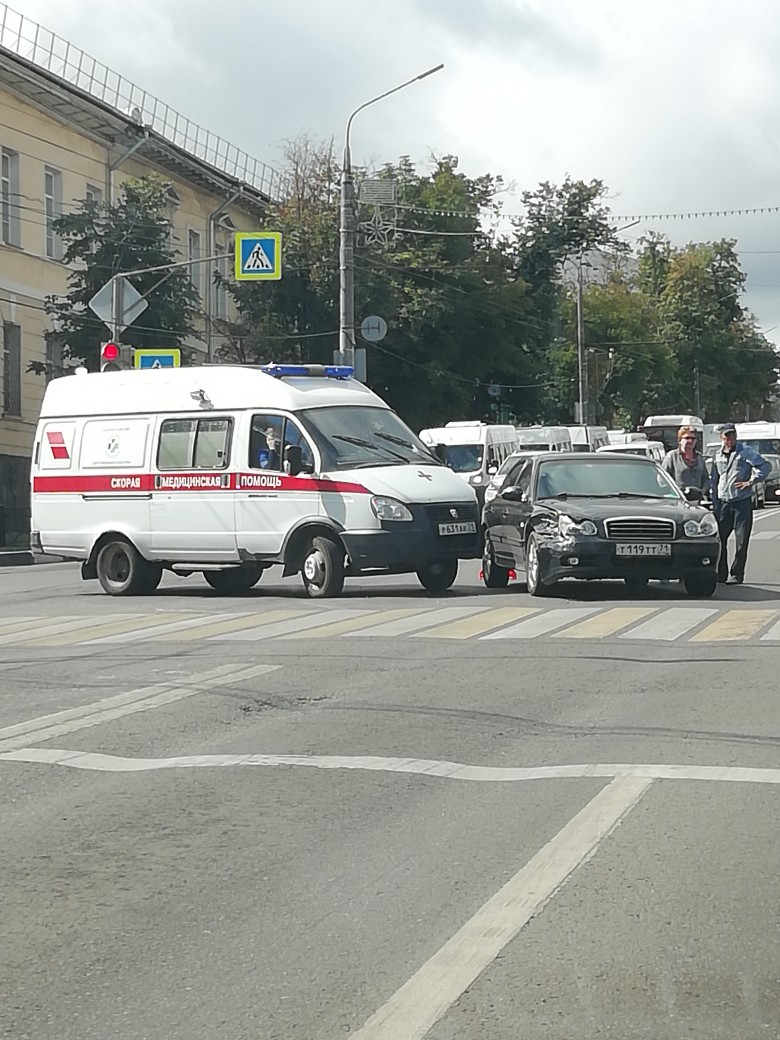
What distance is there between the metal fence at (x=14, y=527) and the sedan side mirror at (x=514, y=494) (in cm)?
1608

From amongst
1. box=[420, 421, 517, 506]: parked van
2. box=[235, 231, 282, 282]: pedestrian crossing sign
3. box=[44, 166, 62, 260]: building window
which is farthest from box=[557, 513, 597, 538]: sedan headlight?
box=[44, 166, 62, 260]: building window

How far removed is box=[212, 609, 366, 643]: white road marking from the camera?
534 inches

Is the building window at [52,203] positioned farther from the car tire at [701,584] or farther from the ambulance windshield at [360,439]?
the car tire at [701,584]

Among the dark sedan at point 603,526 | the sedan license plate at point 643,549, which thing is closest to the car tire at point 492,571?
the dark sedan at point 603,526

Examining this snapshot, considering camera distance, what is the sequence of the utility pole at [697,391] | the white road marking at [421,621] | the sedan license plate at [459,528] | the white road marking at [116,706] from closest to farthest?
the white road marking at [116,706] → the white road marking at [421,621] → the sedan license plate at [459,528] → the utility pole at [697,391]

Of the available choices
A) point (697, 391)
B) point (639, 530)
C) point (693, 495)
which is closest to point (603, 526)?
point (639, 530)

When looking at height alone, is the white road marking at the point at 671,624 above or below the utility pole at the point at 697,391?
below

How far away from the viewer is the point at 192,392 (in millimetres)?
18875

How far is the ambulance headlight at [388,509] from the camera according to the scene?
690 inches

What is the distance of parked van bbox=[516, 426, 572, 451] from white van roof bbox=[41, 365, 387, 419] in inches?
1095

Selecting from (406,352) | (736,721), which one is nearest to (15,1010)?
(736,721)

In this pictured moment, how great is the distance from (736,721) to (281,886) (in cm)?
411

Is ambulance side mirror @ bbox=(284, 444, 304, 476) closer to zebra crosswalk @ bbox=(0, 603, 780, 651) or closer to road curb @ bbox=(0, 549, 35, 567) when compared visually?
zebra crosswalk @ bbox=(0, 603, 780, 651)

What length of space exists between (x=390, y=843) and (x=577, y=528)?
10.8m
